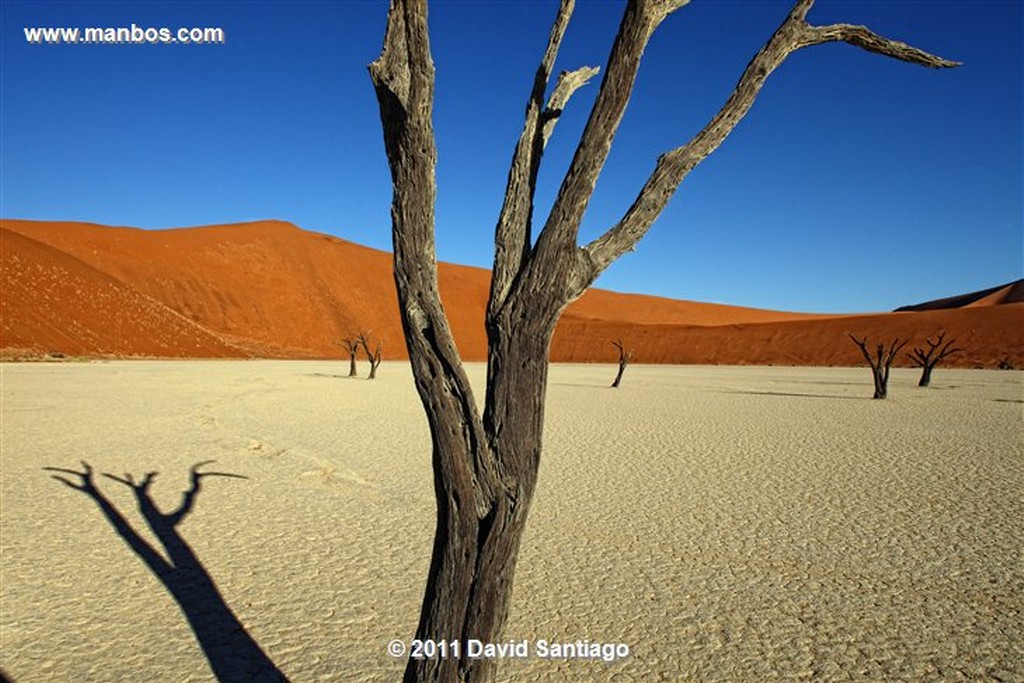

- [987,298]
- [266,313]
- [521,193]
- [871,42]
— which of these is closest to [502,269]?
[521,193]

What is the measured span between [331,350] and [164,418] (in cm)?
4956

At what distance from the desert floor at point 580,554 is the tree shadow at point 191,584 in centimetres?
6

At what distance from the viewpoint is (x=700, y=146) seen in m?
2.57

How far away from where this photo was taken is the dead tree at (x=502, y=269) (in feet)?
8.07

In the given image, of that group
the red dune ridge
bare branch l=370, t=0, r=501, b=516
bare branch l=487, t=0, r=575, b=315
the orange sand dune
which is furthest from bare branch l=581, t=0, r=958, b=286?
the orange sand dune

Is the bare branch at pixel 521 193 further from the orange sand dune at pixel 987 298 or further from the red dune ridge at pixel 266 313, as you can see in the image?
the orange sand dune at pixel 987 298

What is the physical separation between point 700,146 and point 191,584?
5180mm

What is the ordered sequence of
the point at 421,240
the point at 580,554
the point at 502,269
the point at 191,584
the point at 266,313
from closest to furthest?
1. the point at 421,240
2. the point at 502,269
3. the point at 191,584
4. the point at 580,554
5. the point at 266,313

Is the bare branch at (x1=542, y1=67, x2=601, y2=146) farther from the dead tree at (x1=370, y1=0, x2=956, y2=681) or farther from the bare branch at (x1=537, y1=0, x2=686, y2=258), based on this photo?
the bare branch at (x1=537, y1=0, x2=686, y2=258)

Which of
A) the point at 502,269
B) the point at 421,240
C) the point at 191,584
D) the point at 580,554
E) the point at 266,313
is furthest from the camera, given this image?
the point at 266,313

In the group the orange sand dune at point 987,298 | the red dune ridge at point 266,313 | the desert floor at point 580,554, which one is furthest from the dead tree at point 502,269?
the orange sand dune at point 987,298

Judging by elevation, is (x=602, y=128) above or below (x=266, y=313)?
below

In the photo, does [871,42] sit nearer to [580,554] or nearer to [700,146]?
[700,146]

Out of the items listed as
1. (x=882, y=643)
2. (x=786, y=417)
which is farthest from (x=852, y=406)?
(x=882, y=643)
